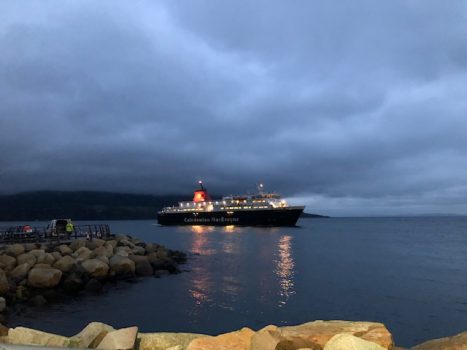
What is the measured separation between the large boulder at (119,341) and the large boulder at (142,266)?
2254 cm

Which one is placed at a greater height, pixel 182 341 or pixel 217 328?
pixel 182 341

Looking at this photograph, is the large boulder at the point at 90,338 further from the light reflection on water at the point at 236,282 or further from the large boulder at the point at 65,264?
the large boulder at the point at 65,264

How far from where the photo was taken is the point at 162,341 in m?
7.81

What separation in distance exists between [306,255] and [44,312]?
3277 cm

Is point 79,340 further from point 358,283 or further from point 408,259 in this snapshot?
point 408,259

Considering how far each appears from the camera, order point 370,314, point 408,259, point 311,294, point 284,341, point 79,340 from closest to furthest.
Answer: point 284,341 < point 79,340 < point 370,314 < point 311,294 < point 408,259

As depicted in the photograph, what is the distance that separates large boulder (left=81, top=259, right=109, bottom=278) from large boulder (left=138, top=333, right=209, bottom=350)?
1795cm

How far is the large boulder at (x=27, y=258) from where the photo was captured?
2318 cm

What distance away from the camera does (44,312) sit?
1892cm

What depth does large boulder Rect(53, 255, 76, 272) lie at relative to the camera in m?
23.2

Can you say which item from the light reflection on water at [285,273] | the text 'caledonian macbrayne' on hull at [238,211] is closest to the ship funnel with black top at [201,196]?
the text 'caledonian macbrayne' on hull at [238,211]

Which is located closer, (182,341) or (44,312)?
(182,341)

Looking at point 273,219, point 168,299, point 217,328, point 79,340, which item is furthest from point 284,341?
point 273,219

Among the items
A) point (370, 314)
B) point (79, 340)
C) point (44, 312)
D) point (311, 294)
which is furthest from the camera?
point (311, 294)
